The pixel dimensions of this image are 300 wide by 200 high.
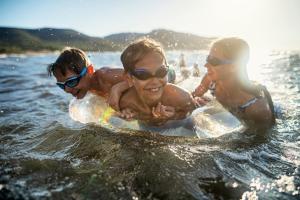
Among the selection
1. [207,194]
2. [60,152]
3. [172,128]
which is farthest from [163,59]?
[207,194]

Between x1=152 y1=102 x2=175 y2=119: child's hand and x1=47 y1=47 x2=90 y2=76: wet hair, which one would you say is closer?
x1=152 y1=102 x2=175 y2=119: child's hand

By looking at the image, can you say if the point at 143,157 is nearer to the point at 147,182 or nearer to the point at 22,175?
the point at 147,182

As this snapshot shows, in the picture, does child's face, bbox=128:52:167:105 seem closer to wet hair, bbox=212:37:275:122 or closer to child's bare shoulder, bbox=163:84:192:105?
child's bare shoulder, bbox=163:84:192:105

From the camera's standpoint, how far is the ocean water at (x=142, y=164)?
3.41m

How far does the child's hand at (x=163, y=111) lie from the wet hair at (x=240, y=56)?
75.1 inches

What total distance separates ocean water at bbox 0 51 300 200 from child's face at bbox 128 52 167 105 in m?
0.69

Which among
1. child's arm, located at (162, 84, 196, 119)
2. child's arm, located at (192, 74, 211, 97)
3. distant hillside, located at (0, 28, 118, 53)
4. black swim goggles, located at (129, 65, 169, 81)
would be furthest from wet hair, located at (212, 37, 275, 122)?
distant hillside, located at (0, 28, 118, 53)

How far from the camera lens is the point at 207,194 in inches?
132

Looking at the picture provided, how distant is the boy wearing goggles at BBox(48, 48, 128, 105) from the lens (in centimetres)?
671

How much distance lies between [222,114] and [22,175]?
412 cm

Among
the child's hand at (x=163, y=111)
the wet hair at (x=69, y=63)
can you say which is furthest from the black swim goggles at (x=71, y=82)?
the child's hand at (x=163, y=111)

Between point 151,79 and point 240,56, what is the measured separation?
2.47 metres

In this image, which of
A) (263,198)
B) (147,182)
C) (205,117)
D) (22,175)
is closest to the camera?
(263,198)

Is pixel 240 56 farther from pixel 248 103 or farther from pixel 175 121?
pixel 175 121
